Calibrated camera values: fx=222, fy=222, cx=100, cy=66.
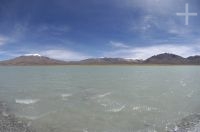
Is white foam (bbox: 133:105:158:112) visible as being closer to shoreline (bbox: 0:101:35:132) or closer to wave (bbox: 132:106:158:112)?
wave (bbox: 132:106:158:112)

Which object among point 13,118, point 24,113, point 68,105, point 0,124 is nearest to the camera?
point 0,124

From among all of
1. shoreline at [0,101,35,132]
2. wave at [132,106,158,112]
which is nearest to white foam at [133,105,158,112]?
wave at [132,106,158,112]

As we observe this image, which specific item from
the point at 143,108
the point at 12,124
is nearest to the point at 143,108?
the point at 143,108

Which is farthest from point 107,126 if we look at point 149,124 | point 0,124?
point 0,124

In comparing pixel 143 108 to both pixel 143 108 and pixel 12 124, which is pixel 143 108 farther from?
pixel 12 124

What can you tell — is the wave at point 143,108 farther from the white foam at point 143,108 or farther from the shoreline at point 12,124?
the shoreline at point 12,124

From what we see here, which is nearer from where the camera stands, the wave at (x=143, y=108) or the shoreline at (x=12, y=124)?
the shoreline at (x=12, y=124)

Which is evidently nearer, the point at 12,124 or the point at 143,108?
the point at 12,124

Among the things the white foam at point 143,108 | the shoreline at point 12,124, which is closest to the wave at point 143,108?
the white foam at point 143,108

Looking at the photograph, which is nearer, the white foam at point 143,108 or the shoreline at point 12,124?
the shoreline at point 12,124

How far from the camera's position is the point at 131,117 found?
15227 mm

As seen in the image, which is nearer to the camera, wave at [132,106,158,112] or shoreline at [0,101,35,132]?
shoreline at [0,101,35,132]

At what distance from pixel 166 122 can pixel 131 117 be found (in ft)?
7.77

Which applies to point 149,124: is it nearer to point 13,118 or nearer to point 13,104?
point 13,118
